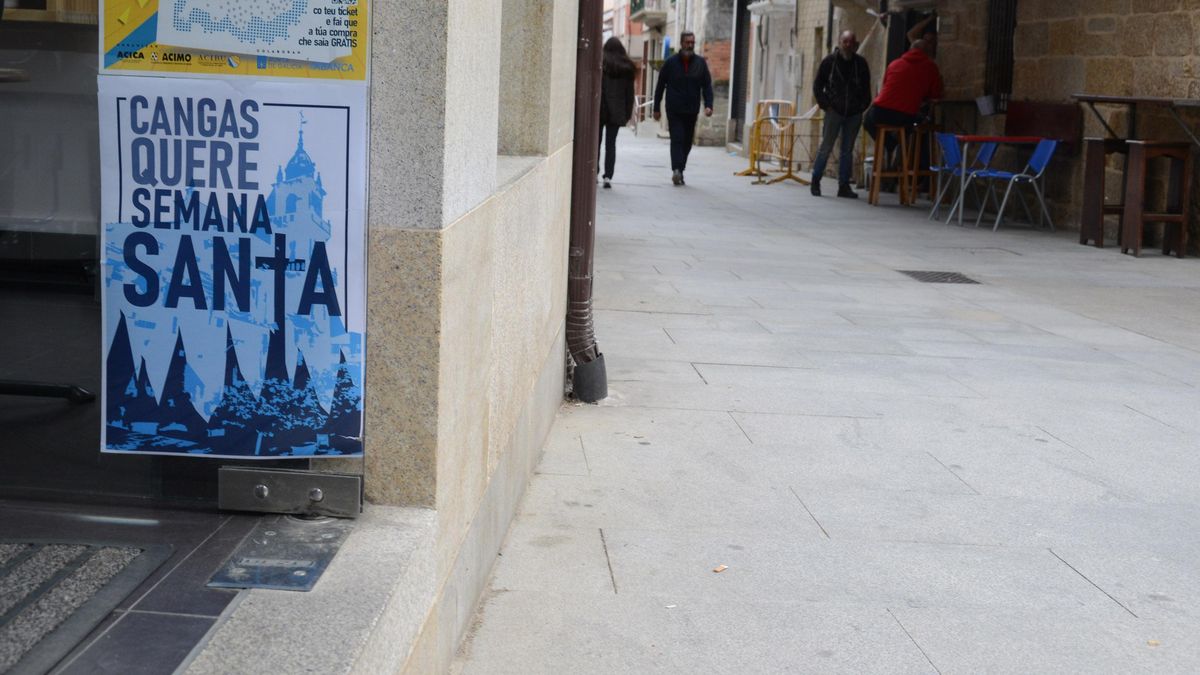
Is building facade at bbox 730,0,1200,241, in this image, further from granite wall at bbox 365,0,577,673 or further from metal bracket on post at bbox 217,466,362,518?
metal bracket on post at bbox 217,466,362,518

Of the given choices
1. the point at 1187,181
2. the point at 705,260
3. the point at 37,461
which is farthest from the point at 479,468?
the point at 1187,181

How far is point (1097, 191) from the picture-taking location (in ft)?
39.4

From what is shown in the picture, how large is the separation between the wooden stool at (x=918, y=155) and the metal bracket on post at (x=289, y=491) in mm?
13842

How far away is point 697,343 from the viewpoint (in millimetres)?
7078

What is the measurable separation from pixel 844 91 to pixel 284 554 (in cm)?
1522

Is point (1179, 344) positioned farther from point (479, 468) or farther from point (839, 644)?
point (479, 468)

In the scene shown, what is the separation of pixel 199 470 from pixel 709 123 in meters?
29.3

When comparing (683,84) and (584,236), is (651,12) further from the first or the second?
(584,236)

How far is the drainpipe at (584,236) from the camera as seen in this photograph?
5477 millimetres

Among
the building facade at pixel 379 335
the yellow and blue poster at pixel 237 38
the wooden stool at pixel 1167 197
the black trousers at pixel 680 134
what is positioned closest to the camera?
the building facade at pixel 379 335

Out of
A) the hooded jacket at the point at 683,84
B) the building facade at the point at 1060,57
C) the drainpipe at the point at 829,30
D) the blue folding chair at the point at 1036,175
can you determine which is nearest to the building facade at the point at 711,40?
the drainpipe at the point at 829,30

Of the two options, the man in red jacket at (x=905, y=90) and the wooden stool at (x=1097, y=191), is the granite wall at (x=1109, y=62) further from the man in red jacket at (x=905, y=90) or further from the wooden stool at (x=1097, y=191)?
the man in red jacket at (x=905, y=90)

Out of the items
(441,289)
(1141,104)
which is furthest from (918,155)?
(441,289)

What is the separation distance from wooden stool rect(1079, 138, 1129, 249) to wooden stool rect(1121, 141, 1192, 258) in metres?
0.25
